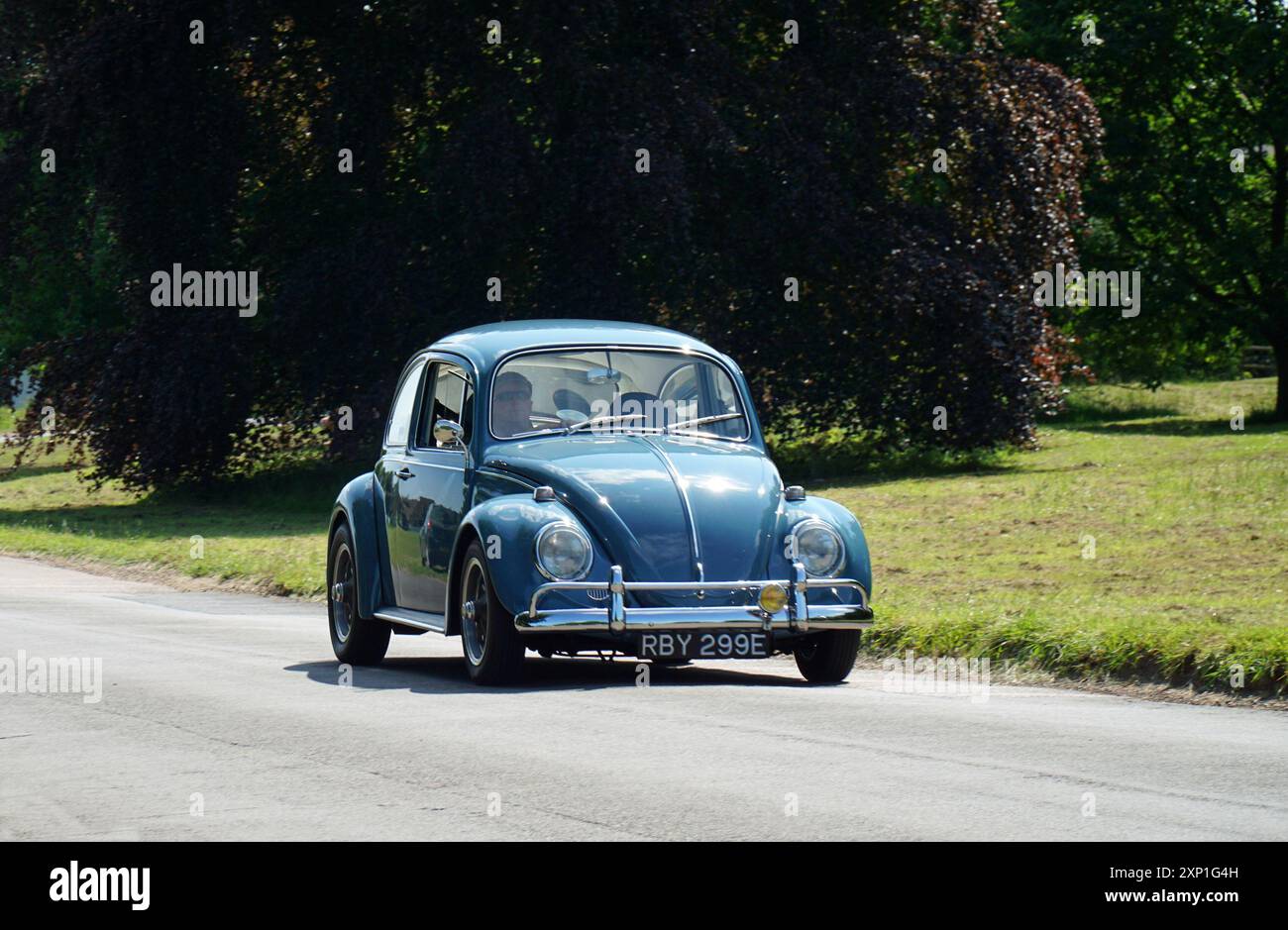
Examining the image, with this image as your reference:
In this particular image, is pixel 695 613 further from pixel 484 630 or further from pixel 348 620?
pixel 348 620

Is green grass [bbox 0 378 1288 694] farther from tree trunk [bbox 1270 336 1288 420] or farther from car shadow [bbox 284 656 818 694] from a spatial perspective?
tree trunk [bbox 1270 336 1288 420]

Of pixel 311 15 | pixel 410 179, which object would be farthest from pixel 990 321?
pixel 311 15

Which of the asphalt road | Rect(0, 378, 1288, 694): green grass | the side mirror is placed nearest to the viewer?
the asphalt road

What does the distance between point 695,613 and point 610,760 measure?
2.41 meters

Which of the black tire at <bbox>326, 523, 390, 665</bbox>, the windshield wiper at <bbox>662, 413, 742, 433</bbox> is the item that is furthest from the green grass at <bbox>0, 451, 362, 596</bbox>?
the windshield wiper at <bbox>662, 413, 742, 433</bbox>

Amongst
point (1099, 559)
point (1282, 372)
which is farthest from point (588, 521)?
point (1282, 372)

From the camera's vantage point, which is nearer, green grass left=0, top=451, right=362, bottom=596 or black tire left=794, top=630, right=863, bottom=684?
black tire left=794, top=630, right=863, bottom=684

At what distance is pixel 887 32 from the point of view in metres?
32.2

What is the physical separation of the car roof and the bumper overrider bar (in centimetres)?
214

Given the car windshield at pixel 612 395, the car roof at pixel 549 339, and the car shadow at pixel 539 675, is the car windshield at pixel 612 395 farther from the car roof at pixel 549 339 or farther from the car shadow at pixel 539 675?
the car shadow at pixel 539 675

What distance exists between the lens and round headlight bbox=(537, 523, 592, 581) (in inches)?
416

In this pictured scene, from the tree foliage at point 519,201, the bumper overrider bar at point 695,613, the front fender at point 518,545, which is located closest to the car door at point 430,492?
the front fender at point 518,545

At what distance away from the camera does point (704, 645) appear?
10633mm
